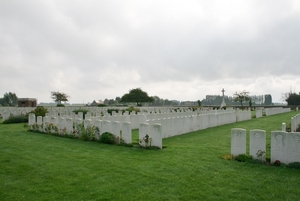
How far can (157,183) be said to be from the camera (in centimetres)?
485

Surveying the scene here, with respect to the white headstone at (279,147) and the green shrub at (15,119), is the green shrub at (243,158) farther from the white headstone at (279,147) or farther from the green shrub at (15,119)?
the green shrub at (15,119)

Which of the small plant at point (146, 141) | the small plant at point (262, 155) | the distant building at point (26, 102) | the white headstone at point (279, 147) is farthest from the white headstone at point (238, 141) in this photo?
the distant building at point (26, 102)

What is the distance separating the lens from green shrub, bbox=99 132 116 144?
30.3ft

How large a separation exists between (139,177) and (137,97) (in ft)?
207

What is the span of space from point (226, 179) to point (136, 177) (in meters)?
1.91

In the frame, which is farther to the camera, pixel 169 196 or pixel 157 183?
pixel 157 183

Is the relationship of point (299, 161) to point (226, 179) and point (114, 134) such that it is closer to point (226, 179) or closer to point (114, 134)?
point (226, 179)

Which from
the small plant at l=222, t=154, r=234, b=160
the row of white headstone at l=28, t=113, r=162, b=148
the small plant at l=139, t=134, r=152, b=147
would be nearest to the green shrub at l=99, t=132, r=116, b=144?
the row of white headstone at l=28, t=113, r=162, b=148

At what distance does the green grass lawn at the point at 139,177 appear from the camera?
170 inches

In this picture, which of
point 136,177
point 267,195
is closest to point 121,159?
point 136,177

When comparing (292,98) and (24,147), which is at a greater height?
(292,98)

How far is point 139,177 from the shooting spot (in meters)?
5.20

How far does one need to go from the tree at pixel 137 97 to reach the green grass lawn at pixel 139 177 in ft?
199

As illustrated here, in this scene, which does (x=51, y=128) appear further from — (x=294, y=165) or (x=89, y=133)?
(x=294, y=165)
